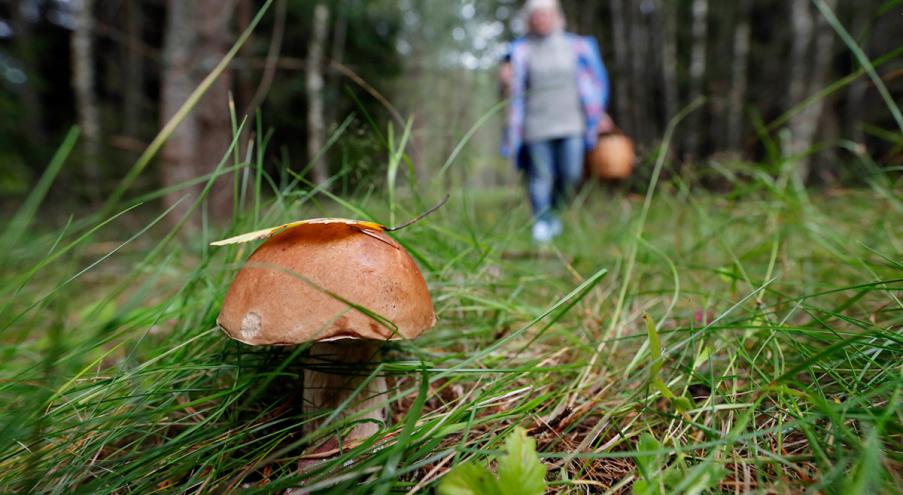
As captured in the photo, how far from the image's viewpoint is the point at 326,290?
0.66 meters

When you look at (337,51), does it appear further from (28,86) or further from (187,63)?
(28,86)

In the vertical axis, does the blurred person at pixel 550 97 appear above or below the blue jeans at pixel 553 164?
above

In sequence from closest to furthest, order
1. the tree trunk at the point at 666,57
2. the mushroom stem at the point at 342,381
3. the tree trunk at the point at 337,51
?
1. the mushroom stem at the point at 342,381
2. the tree trunk at the point at 337,51
3. the tree trunk at the point at 666,57

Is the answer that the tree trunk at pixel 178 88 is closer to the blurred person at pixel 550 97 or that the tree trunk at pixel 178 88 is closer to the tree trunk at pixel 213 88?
the tree trunk at pixel 213 88

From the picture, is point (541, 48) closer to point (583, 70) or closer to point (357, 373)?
point (583, 70)

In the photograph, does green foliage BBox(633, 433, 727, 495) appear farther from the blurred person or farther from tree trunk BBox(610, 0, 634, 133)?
tree trunk BBox(610, 0, 634, 133)

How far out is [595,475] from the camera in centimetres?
74

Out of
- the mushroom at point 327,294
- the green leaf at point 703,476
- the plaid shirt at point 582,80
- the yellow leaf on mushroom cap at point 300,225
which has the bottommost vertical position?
the green leaf at point 703,476

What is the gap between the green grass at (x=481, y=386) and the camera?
598 millimetres

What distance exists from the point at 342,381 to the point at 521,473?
474 millimetres

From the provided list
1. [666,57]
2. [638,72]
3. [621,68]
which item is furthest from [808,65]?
[621,68]

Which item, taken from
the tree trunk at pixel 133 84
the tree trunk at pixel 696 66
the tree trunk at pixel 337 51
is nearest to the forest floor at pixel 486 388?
the tree trunk at pixel 337 51

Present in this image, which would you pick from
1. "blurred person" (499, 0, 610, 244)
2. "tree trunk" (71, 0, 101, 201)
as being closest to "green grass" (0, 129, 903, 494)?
"blurred person" (499, 0, 610, 244)

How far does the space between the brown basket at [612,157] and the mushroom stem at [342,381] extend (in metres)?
3.81
